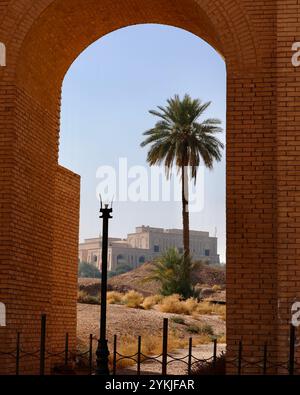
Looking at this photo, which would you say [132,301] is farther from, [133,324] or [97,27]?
[97,27]

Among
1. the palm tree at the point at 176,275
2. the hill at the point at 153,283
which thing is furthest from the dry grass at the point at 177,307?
the hill at the point at 153,283

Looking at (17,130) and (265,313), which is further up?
(17,130)

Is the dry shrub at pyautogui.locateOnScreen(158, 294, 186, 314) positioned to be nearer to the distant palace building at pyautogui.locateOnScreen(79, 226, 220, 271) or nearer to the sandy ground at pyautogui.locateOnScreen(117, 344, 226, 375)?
the sandy ground at pyautogui.locateOnScreen(117, 344, 226, 375)

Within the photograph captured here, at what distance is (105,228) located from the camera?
387 inches

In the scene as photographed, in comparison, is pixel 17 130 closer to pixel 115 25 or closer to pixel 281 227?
pixel 115 25

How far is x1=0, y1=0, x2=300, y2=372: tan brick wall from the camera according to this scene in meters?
10.6

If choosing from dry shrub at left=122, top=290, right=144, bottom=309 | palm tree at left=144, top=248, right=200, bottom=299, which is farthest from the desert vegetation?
palm tree at left=144, top=248, right=200, bottom=299

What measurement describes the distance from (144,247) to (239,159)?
111344mm

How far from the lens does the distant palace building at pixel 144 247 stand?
4633 inches

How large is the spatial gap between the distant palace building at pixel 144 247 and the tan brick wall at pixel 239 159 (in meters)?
103

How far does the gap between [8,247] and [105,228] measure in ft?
7.16

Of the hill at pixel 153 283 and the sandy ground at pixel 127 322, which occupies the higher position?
the hill at pixel 153 283

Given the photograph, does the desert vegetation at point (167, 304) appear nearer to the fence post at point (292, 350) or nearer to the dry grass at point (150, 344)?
the dry grass at point (150, 344)

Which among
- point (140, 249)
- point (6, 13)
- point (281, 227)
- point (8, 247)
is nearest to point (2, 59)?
point (6, 13)
